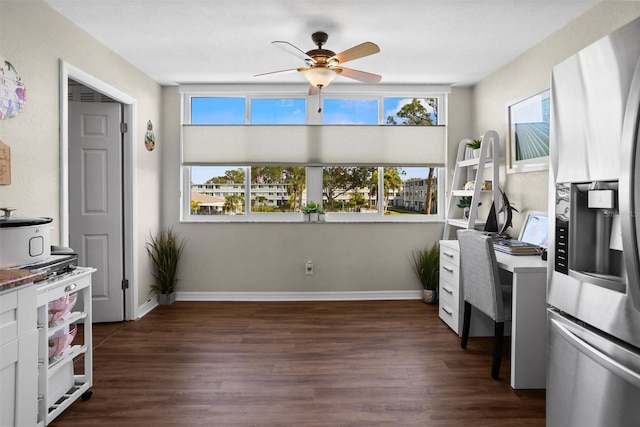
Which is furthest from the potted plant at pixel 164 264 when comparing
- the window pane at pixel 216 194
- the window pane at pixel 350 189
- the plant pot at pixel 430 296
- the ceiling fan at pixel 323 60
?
the plant pot at pixel 430 296

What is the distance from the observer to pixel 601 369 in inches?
48.4

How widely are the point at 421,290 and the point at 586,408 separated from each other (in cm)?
332

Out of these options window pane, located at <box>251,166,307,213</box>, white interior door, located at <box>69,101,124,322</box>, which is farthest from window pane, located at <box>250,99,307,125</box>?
white interior door, located at <box>69,101,124,322</box>

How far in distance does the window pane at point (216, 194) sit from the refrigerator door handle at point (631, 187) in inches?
155

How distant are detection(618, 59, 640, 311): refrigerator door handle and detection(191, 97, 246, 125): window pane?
3993mm

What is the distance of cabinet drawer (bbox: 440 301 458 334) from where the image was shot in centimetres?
342

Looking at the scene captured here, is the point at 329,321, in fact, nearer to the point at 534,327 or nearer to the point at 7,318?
the point at 534,327

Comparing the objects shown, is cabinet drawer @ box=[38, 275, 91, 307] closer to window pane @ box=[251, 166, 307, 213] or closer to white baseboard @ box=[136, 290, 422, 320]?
→ white baseboard @ box=[136, 290, 422, 320]

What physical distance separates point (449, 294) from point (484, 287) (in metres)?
0.82

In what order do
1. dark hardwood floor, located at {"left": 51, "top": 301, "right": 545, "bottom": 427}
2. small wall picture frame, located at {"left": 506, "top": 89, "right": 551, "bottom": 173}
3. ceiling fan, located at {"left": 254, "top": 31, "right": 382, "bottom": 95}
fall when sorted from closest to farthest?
dark hardwood floor, located at {"left": 51, "top": 301, "right": 545, "bottom": 427} < ceiling fan, located at {"left": 254, "top": 31, "right": 382, "bottom": 95} < small wall picture frame, located at {"left": 506, "top": 89, "right": 551, "bottom": 173}

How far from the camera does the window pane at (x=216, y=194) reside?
183 inches

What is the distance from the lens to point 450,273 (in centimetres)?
356

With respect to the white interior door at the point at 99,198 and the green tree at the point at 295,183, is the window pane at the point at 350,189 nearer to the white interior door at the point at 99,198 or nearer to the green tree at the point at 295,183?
the green tree at the point at 295,183

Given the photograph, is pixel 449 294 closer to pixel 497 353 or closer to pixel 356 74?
pixel 497 353
